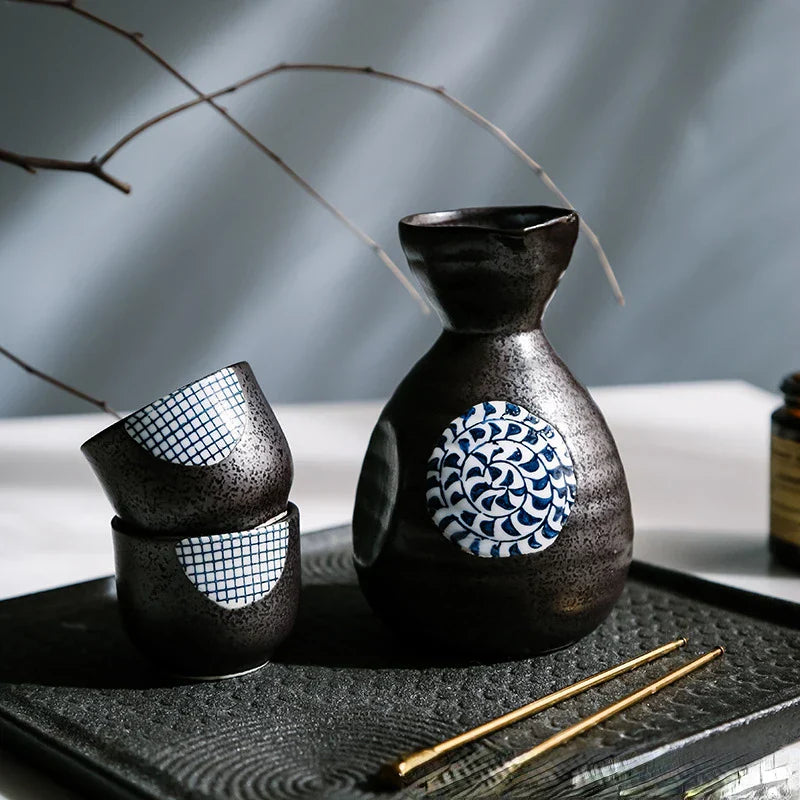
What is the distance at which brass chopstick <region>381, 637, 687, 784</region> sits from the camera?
47cm

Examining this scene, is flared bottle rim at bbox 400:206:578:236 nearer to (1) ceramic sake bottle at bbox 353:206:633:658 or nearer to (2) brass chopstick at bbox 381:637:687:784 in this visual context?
(1) ceramic sake bottle at bbox 353:206:633:658

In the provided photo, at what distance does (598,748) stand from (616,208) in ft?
5.16

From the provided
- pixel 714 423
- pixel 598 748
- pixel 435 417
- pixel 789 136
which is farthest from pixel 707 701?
pixel 789 136

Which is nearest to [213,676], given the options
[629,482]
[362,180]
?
[629,482]

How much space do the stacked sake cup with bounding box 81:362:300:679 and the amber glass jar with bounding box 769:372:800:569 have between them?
14.8 inches

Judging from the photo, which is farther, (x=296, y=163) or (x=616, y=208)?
(x=616, y=208)

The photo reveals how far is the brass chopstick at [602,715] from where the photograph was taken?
0.49 metres

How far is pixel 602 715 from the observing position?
534 millimetres

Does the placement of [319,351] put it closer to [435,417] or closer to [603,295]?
[603,295]

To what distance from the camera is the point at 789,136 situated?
2.13 meters

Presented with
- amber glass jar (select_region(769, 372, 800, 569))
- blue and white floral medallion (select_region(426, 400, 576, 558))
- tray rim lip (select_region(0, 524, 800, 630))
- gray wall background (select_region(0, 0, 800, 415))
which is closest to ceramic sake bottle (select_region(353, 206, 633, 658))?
blue and white floral medallion (select_region(426, 400, 576, 558))

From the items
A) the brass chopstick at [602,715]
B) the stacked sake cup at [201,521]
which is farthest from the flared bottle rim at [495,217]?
the brass chopstick at [602,715]

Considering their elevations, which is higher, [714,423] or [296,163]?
[296,163]

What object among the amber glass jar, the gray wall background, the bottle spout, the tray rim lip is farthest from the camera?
the gray wall background
